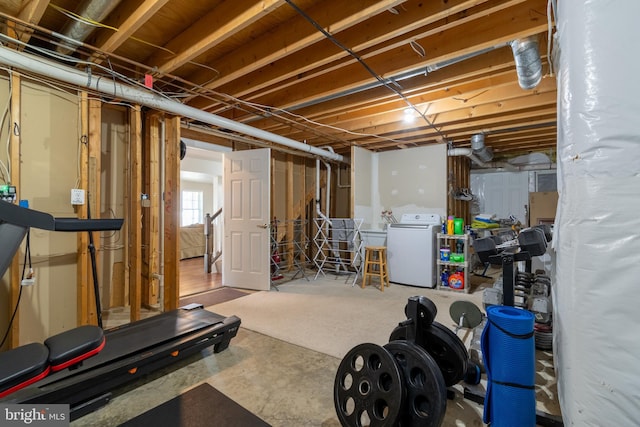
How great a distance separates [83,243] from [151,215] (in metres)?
0.81

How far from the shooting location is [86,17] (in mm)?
2021

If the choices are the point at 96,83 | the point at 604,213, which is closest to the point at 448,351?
the point at 604,213

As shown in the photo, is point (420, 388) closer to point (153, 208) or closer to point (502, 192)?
point (153, 208)

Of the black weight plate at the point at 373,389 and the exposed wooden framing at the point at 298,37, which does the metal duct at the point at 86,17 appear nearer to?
the exposed wooden framing at the point at 298,37

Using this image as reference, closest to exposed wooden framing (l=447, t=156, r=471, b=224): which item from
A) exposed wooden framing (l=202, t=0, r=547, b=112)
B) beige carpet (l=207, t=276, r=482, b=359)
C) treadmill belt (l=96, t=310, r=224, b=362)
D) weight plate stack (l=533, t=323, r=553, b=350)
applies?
beige carpet (l=207, t=276, r=482, b=359)

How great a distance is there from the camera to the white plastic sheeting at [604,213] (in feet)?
3.07

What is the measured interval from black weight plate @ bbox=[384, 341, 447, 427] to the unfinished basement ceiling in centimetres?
204

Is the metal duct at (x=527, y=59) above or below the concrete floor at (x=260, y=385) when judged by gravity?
above

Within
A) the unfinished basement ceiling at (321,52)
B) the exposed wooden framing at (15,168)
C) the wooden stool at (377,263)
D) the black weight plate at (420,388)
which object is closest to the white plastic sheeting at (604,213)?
the black weight plate at (420,388)

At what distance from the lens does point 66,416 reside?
1621mm

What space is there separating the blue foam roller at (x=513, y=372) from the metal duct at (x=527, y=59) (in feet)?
6.27

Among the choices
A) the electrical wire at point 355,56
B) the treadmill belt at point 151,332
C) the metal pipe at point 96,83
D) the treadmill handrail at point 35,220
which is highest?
the electrical wire at point 355,56

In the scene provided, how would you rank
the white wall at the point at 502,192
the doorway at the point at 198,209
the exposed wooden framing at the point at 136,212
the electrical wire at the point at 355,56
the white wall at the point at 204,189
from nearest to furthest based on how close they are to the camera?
the electrical wire at the point at 355,56
the exposed wooden framing at the point at 136,212
the doorway at the point at 198,209
the white wall at the point at 502,192
the white wall at the point at 204,189

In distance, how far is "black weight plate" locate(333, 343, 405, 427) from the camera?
1.38 metres
